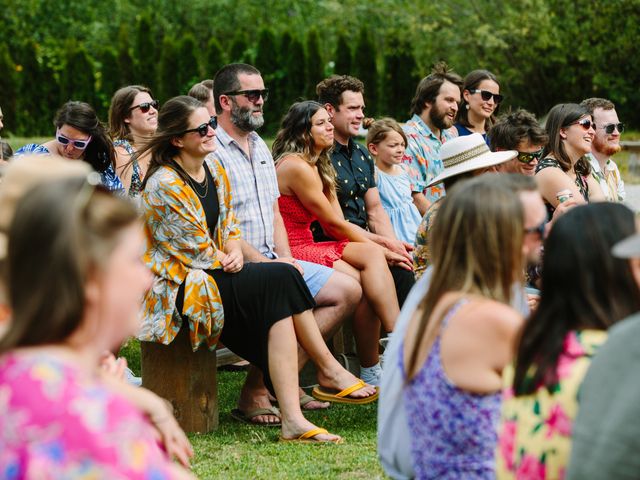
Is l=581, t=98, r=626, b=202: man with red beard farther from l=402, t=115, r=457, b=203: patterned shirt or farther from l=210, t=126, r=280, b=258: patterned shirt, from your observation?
l=210, t=126, r=280, b=258: patterned shirt

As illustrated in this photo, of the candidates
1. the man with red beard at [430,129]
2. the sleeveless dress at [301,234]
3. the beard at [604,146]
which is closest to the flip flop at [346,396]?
the sleeveless dress at [301,234]

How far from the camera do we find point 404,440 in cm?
326

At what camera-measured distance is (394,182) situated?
7.84 meters

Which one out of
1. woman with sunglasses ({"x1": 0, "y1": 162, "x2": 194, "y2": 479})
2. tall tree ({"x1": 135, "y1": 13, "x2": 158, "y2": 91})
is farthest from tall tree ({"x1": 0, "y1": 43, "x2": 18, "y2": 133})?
woman with sunglasses ({"x1": 0, "y1": 162, "x2": 194, "y2": 479})

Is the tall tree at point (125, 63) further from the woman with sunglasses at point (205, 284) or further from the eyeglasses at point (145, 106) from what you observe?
the woman with sunglasses at point (205, 284)

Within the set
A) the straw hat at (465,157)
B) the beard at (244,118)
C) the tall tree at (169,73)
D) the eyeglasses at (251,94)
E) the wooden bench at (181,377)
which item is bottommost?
the wooden bench at (181,377)

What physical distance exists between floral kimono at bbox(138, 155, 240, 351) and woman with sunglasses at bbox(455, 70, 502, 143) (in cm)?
341

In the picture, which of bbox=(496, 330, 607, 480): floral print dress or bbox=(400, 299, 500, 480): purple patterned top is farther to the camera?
bbox=(400, 299, 500, 480): purple patterned top

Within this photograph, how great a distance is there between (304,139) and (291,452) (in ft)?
7.59

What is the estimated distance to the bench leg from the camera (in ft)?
19.3

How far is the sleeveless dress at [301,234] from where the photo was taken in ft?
22.3

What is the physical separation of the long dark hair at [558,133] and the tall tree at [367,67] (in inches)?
646

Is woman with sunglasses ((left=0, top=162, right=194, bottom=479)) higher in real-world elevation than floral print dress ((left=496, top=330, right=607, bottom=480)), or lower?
higher

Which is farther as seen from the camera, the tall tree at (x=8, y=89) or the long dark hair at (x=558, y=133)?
the tall tree at (x=8, y=89)
